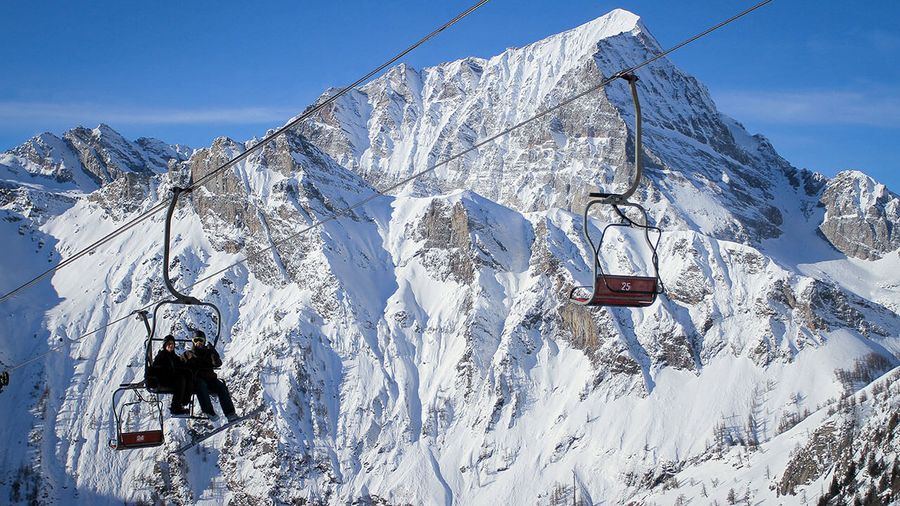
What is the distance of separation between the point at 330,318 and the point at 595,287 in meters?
161

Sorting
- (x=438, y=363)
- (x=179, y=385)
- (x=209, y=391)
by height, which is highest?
(x=438, y=363)

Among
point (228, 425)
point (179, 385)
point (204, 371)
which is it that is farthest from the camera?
point (204, 371)

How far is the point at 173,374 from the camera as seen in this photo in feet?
86.8

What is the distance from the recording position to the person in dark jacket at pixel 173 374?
26109 mm

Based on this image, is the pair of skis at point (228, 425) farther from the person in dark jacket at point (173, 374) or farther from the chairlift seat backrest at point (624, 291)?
the chairlift seat backrest at point (624, 291)

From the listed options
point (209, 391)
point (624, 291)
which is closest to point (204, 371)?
point (209, 391)

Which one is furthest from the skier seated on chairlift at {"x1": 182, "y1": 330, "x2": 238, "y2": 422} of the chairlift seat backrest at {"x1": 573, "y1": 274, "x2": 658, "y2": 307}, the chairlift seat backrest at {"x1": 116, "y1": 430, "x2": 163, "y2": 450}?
the chairlift seat backrest at {"x1": 573, "y1": 274, "x2": 658, "y2": 307}

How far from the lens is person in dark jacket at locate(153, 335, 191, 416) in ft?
85.7

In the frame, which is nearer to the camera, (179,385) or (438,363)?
(179,385)

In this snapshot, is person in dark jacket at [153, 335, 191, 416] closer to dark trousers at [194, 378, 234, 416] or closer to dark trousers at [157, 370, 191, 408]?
dark trousers at [157, 370, 191, 408]

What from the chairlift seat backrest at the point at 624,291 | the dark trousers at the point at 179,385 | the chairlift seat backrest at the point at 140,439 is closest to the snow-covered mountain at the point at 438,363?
the chairlift seat backrest at the point at 140,439

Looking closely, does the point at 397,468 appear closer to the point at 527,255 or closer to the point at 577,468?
the point at 577,468

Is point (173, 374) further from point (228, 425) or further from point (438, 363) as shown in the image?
point (438, 363)

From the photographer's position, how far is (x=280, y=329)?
17788 cm
